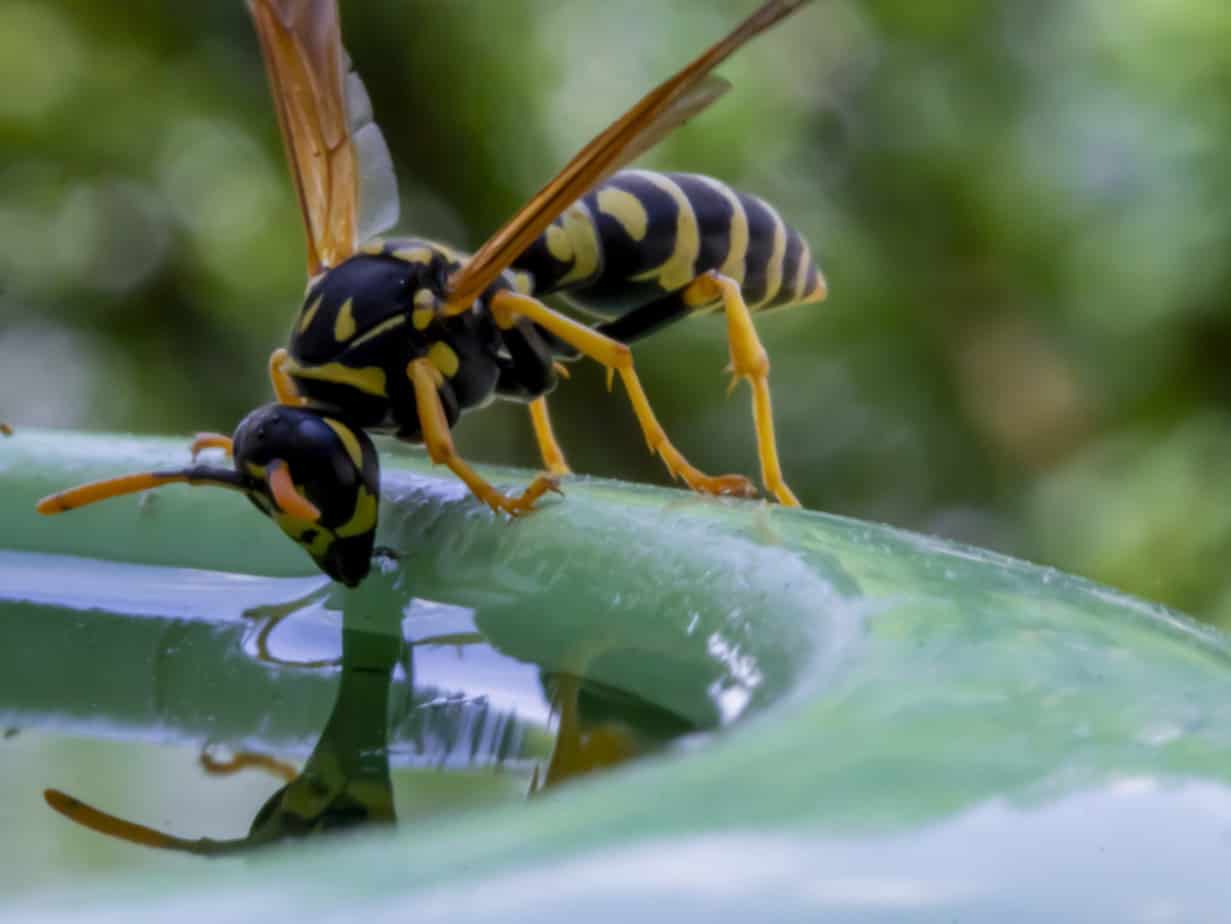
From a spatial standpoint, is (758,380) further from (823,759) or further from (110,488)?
(823,759)

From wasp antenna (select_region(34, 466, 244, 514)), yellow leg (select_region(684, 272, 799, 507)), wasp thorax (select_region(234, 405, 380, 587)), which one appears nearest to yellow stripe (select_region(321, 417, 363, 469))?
wasp thorax (select_region(234, 405, 380, 587))

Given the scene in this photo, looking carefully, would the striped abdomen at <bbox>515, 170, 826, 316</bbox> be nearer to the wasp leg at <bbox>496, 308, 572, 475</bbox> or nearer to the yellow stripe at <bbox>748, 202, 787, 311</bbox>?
the yellow stripe at <bbox>748, 202, 787, 311</bbox>

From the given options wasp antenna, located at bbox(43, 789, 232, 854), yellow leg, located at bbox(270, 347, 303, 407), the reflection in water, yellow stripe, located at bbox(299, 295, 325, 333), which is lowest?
wasp antenna, located at bbox(43, 789, 232, 854)

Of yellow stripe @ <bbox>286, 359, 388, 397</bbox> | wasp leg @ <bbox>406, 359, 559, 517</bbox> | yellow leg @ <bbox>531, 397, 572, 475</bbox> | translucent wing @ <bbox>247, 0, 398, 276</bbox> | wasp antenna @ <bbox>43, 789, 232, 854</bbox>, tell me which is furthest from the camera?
yellow leg @ <bbox>531, 397, 572, 475</bbox>

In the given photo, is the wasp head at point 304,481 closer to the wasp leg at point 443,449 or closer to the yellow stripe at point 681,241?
the wasp leg at point 443,449

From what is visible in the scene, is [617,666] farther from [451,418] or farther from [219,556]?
[451,418]

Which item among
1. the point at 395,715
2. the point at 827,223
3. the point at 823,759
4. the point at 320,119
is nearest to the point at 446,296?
the point at 320,119
